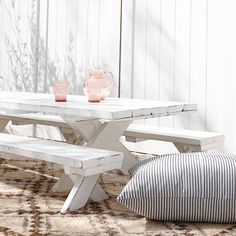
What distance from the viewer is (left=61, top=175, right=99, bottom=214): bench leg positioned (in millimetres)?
2738

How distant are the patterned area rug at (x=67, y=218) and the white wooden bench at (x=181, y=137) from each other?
403mm

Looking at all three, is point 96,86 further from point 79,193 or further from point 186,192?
point 186,192

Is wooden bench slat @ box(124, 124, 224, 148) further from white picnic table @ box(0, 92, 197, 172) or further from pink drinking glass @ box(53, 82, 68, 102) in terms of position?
pink drinking glass @ box(53, 82, 68, 102)

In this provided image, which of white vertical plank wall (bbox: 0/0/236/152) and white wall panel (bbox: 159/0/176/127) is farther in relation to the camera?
white wall panel (bbox: 159/0/176/127)

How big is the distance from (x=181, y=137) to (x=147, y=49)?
4.62 ft

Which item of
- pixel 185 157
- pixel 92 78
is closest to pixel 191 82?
pixel 92 78

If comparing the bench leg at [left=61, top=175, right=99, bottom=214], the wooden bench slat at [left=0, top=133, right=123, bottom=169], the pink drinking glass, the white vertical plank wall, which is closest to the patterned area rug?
the bench leg at [left=61, top=175, right=99, bottom=214]

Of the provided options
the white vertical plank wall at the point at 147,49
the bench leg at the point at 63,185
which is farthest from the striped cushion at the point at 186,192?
the white vertical plank wall at the point at 147,49

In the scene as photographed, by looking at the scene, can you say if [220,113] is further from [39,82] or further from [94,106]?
[39,82]

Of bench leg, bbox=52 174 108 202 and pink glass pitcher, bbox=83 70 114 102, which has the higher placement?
pink glass pitcher, bbox=83 70 114 102

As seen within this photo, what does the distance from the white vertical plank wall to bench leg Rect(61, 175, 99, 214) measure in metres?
1.67

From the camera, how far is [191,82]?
436 centimetres

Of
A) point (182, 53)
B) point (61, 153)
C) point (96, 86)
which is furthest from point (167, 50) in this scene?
point (61, 153)

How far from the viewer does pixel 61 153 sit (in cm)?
280
